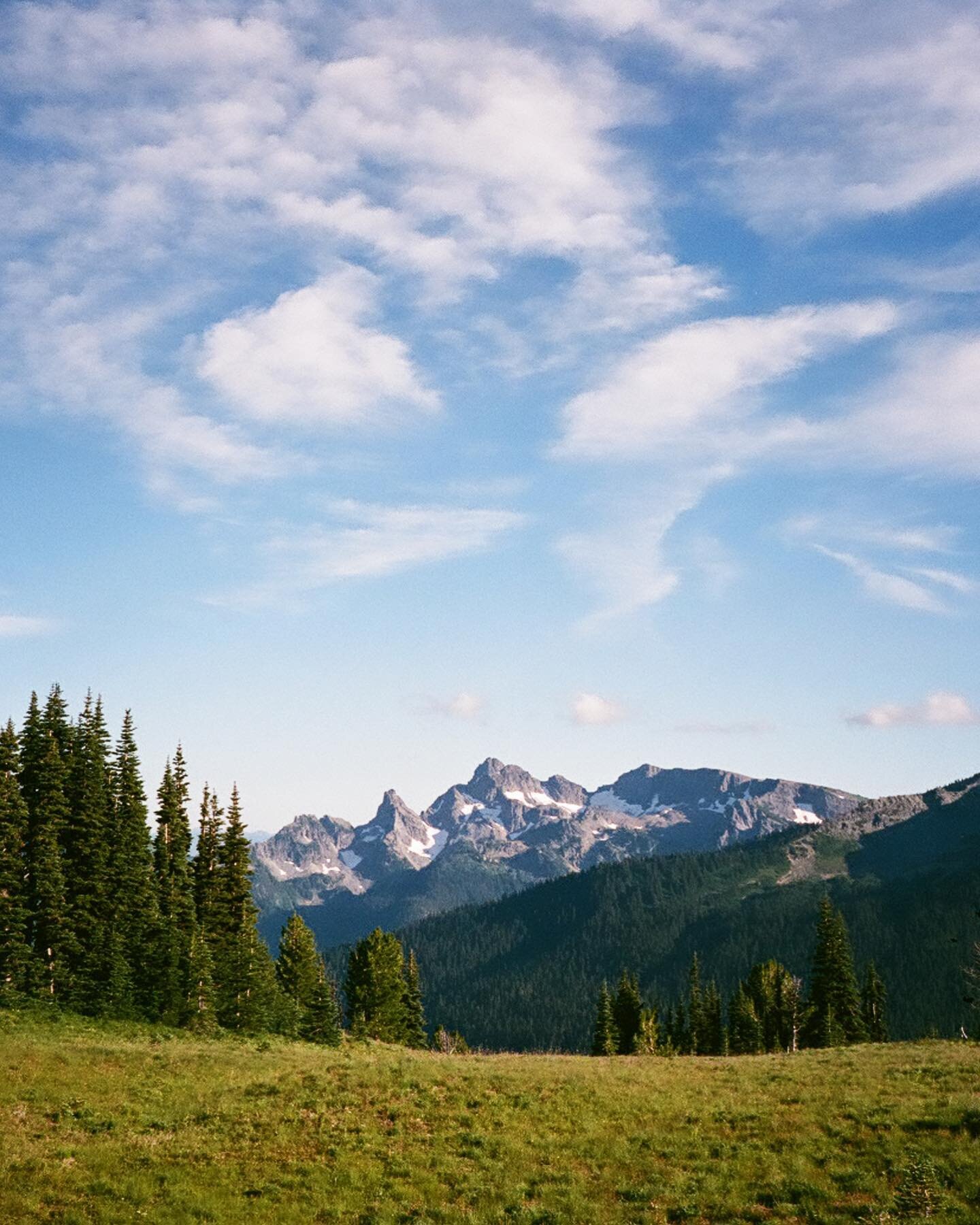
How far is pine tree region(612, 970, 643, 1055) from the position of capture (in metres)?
110

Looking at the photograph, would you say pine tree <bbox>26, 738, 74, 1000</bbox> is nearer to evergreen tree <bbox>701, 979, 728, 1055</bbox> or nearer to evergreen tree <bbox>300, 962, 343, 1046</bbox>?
evergreen tree <bbox>300, 962, 343, 1046</bbox>

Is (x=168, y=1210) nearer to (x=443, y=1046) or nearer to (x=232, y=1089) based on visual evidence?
(x=232, y=1089)

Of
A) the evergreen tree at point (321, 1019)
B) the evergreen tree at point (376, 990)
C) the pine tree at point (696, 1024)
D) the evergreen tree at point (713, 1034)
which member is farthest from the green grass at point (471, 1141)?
the pine tree at point (696, 1024)

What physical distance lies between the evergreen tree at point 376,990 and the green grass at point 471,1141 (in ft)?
171

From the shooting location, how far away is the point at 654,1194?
21.8m

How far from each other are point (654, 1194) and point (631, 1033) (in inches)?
3839

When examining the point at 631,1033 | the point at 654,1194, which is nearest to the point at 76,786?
the point at 654,1194

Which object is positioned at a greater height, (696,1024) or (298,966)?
(298,966)

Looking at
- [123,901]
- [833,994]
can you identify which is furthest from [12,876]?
[833,994]

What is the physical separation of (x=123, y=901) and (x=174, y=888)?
4146 mm

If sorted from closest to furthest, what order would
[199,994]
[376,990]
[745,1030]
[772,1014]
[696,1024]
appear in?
[199,994]
[376,990]
[745,1030]
[772,1014]
[696,1024]

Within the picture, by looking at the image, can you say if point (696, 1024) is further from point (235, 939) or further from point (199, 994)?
point (199, 994)

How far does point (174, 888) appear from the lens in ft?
213

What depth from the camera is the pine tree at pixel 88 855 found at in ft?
182
